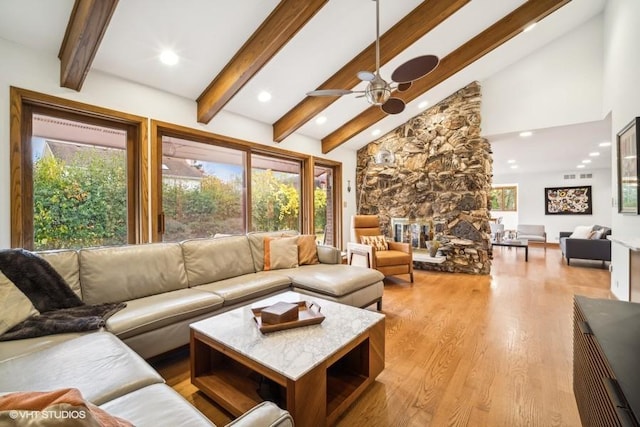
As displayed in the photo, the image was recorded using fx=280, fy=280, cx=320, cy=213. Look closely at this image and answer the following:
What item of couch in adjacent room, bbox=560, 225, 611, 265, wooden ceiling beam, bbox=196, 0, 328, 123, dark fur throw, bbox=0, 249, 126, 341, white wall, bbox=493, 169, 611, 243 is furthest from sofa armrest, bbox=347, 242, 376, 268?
white wall, bbox=493, 169, 611, 243

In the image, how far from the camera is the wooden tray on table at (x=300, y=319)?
165cm

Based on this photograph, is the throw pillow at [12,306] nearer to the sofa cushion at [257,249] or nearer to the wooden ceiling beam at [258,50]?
the sofa cushion at [257,249]

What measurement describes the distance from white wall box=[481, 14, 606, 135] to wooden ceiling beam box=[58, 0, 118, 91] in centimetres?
522

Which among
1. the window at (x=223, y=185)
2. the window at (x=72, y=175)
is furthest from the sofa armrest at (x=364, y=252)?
the window at (x=72, y=175)

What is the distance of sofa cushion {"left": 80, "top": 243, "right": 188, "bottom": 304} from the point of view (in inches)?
84.0

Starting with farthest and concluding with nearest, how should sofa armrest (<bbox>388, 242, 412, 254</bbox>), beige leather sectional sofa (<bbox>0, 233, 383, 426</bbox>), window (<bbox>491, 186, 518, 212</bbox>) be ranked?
window (<bbox>491, 186, 518, 212</bbox>) → sofa armrest (<bbox>388, 242, 412, 254</bbox>) → beige leather sectional sofa (<bbox>0, 233, 383, 426</bbox>)

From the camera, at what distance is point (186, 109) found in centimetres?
329

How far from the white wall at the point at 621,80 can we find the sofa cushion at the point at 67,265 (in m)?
4.78

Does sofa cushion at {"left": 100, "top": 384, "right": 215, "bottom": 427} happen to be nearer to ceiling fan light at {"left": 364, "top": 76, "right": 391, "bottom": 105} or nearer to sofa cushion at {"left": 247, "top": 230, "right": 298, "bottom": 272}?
sofa cushion at {"left": 247, "top": 230, "right": 298, "bottom": 272}

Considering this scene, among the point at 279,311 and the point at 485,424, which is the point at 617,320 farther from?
the point at 279,311

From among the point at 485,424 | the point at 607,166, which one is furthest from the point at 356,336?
the point at 607,166

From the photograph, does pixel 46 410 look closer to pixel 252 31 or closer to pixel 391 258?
pixel 252 31

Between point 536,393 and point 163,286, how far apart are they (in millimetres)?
2855

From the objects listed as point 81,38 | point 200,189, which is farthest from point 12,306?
point 200,189
